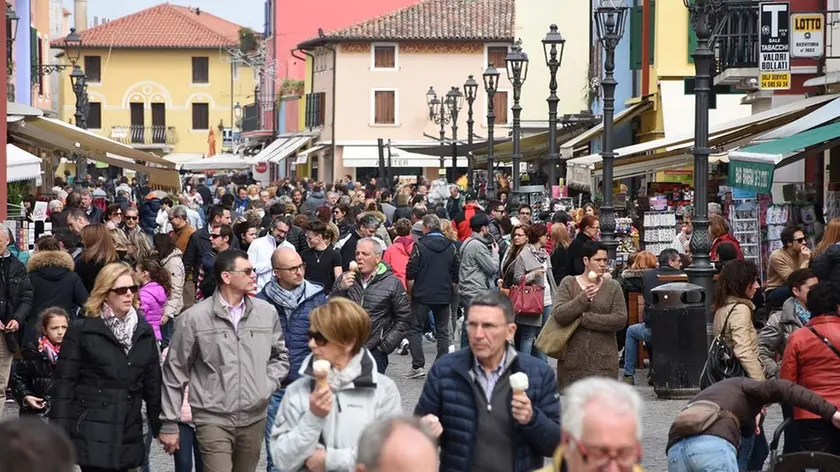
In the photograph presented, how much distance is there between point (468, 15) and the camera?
7262 centimetres

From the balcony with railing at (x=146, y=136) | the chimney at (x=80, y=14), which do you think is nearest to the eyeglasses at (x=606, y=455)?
the chimney at (x=80, y=14)

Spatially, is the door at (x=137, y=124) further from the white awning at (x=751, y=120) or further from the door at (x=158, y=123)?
the white awning at (x=751, y=120)

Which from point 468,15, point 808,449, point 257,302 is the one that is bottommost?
point 808,449

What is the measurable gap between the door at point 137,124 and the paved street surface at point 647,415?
8539 centimetres

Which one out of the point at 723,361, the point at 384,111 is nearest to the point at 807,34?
the point at 723,361

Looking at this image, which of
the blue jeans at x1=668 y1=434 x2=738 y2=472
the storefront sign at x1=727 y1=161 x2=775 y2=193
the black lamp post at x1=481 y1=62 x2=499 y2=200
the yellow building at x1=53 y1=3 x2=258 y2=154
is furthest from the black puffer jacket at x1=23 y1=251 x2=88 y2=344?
the yellow building at x1=53 y1=3 x2=258 y2=154

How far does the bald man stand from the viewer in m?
9.72

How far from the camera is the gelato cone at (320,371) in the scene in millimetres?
6113

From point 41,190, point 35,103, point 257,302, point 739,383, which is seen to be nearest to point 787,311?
point 739,383

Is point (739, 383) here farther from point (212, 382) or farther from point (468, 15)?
point (468, 15)

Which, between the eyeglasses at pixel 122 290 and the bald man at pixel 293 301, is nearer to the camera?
the eyeglasses at pixel 122 290

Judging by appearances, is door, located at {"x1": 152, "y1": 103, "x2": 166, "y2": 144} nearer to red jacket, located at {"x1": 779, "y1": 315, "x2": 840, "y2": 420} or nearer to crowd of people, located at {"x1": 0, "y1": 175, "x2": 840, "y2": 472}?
crowd of people, located at {"x1": 0, "y1": 175, "x2": 840, "y2": 472}

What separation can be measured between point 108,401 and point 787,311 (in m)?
4.48

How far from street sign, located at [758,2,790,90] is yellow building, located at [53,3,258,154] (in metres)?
80.1
